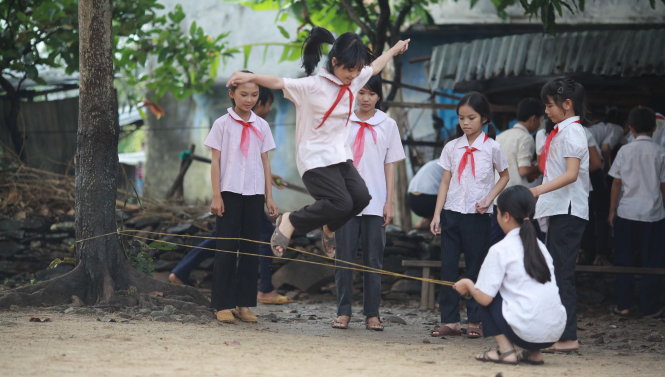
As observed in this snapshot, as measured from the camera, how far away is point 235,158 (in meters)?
6.36


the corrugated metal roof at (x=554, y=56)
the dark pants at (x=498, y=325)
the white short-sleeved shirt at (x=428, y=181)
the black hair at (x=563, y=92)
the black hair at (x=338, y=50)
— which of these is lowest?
the dark pants at (x=498, y=325)

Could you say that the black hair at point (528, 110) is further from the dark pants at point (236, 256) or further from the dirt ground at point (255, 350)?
the dark pants at point (236, 256)

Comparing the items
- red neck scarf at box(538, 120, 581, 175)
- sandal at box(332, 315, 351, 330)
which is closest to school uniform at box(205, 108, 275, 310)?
sandal at box(332, 315, 351, 330)

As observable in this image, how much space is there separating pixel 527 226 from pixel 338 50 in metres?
1.69

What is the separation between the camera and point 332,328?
6.77 metres

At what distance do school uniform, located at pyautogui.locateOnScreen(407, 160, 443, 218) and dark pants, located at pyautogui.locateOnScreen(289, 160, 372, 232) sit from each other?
132 inches

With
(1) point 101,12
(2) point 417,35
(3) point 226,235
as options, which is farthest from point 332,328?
(2) point 417,35

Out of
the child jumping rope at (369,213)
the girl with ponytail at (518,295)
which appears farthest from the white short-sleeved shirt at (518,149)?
the girl with ponytail at (518,295)

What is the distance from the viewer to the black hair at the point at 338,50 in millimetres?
5703

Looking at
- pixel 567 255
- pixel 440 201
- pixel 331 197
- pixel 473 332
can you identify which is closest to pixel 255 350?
pixel 331 197

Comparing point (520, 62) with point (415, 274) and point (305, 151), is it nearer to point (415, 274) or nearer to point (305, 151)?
point (415, 274)

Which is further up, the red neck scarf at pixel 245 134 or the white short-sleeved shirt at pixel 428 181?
the red neck scarf at pixel 245 134

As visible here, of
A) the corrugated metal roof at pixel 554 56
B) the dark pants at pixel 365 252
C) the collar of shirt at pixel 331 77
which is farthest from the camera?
the corrugated metal roof at pixel 554 56

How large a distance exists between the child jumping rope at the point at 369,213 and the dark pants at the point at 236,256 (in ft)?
2.11
